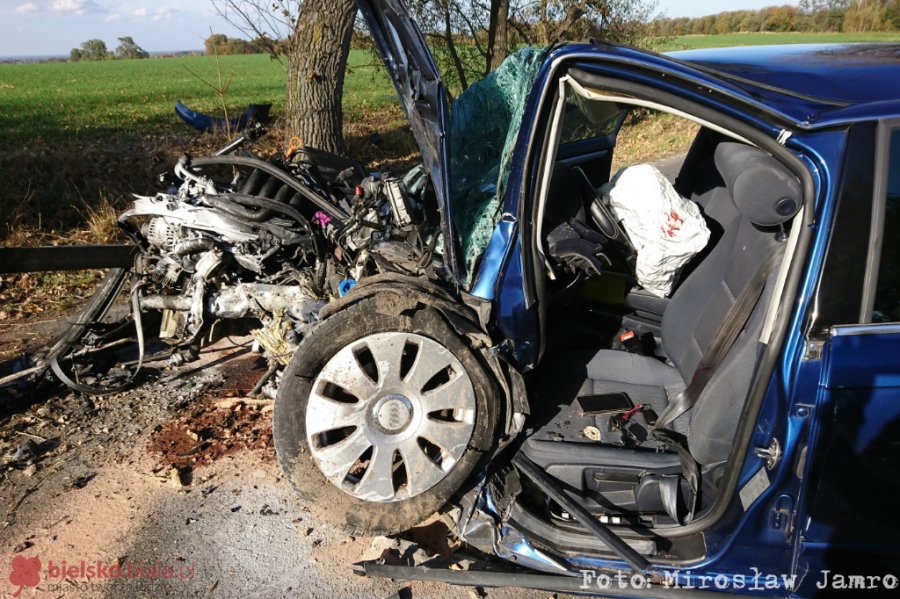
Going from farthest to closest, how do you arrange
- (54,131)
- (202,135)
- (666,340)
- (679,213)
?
(54,131) → (202,135) → (666,340) → (679,213)

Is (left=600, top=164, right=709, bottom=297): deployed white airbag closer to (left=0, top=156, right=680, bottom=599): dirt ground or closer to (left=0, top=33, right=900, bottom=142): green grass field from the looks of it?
(left=0, top=156, right=680, bottom=599): dirt ground

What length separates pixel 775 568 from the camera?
2.19m

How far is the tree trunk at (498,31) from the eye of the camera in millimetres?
10273

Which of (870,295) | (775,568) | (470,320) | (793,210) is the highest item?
(793,210)

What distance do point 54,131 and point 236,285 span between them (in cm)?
976

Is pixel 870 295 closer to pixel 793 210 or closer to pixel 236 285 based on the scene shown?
pixel 793 210

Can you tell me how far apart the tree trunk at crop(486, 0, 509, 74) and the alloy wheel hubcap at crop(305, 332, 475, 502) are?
358 inches

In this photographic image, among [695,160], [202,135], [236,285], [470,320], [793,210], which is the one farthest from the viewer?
[202,135]

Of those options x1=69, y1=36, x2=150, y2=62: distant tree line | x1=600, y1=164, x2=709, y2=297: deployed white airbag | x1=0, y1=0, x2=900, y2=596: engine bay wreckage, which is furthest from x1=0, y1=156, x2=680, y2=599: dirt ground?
x1=69, y1=36, x2=150, y2=62: distant tree line

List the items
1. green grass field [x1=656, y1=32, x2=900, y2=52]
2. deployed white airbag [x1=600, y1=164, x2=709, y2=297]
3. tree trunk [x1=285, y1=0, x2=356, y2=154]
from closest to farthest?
deployed white airbag [x1=600, y1=164, x2=709, y2=297]
tree trunk [x1=285, y1=0, x2=356, y2=154]
green grass field [x1=656, y1=32, x2=900, y2=52]

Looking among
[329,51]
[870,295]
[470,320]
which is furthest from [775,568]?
[329,51]

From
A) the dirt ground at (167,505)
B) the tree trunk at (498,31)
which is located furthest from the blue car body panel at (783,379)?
the tree trunk at (498,31)

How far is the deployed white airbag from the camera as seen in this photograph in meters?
2.90

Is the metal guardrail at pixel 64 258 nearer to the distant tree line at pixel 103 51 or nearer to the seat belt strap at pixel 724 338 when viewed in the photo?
the seat belt strap at pixel 724 338
